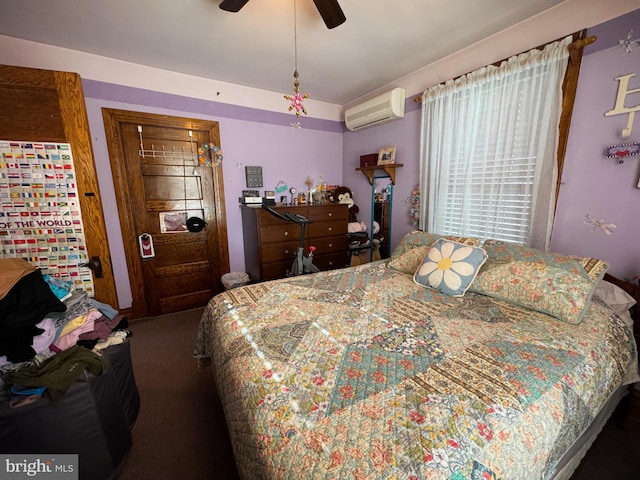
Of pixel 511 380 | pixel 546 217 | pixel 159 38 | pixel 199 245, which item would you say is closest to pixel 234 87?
pixel 159 38

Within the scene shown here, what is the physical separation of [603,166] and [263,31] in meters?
2.50

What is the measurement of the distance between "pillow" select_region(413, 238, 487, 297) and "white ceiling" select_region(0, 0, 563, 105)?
1624 millimetres

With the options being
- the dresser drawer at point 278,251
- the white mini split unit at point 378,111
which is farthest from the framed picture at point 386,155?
the dresser drawer at point 278,251

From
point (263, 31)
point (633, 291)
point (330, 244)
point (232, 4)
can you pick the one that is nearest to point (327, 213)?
point (330, 244)

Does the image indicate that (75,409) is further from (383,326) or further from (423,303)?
(423,303)

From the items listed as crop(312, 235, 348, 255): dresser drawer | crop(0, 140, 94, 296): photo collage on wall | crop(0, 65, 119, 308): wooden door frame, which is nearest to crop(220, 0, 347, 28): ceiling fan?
crop(0, 65, 119, 308): wooden door frame

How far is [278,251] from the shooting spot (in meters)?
2.91

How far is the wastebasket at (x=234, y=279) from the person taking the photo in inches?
113

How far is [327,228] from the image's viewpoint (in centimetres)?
317

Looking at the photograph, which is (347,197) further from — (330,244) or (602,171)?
(602,171)

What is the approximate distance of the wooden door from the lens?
2.55 m

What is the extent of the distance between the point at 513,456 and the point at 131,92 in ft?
11.7

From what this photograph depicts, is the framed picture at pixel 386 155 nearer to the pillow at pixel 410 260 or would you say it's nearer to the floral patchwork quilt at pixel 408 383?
the pillow at pixel 410 260

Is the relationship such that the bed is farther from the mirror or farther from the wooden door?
the wooden door
